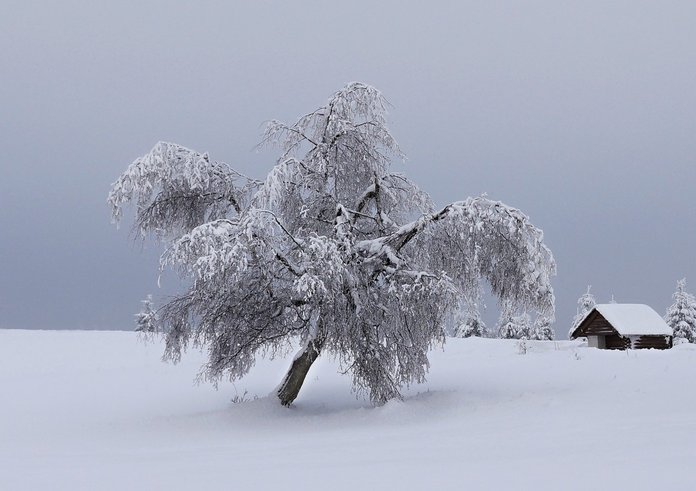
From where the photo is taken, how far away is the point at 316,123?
14312mm

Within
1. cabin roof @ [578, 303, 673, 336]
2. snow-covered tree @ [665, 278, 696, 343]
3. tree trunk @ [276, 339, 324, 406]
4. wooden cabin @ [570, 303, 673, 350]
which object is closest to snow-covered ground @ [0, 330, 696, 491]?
tree trunk @ [276, 339, 324, 406]

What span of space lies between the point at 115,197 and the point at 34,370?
41.7 feet

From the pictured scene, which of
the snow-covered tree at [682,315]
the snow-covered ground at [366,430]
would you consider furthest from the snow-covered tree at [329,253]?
the snow-covered tree at [682,315]

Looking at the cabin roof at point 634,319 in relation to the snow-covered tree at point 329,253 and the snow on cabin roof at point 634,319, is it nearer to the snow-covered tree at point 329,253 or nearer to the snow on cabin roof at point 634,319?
the snow on cabin roof at point 634,319

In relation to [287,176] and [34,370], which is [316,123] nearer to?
[287,176]

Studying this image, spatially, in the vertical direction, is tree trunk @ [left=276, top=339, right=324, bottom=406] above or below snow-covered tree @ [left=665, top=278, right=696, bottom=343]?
below

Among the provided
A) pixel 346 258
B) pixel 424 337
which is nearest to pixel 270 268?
pixel 346 258

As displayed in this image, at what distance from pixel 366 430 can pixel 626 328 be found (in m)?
27.1

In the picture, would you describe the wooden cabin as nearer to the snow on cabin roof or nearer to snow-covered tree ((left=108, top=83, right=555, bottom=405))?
the snow on cabin roof

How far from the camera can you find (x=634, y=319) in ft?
114

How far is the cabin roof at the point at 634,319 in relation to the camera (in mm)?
33688

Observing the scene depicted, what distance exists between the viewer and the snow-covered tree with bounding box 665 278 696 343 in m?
46.7

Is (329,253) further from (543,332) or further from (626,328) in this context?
(543,332)

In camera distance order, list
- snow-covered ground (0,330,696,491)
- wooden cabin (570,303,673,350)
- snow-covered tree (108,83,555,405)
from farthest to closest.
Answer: wooden cabin (570,303,673,350)
snow-covered tree (108,83,555,405)
snow-covered ground (0,330,696,491)
